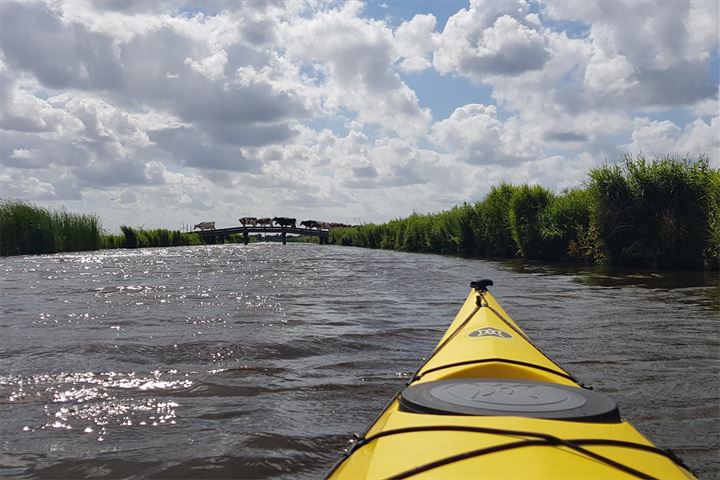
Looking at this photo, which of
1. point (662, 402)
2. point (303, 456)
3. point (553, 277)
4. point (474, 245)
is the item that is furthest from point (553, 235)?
point (303, 456)

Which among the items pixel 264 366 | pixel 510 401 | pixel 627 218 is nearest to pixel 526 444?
pixel 510 401

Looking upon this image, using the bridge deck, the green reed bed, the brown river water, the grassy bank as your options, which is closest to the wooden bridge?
the bridge deck

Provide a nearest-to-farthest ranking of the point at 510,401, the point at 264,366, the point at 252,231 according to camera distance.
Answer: the point at 510,401 → the point at 264,366 → the point at 252,231

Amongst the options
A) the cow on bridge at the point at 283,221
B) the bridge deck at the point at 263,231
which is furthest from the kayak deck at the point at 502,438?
the cow on bridge at the point at 283,221

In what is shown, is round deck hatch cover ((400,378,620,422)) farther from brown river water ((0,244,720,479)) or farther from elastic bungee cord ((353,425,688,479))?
brown river water ((0,244,720,479))

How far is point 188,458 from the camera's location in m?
2.89

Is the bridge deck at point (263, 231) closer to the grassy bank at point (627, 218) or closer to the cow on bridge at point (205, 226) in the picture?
the cow on bridge at point (205, 226)

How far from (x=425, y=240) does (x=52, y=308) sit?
72.6ft

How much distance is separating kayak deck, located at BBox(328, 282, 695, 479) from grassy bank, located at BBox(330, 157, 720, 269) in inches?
449

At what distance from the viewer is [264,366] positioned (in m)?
4.68

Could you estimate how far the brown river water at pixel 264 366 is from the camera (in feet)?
9.91

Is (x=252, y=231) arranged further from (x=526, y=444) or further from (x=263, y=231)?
(x=526, y=444)

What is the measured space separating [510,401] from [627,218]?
42.4 feet

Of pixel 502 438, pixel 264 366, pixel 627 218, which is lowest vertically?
pixel 264 366
